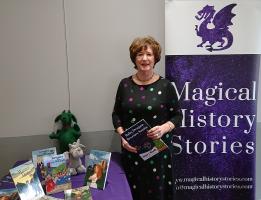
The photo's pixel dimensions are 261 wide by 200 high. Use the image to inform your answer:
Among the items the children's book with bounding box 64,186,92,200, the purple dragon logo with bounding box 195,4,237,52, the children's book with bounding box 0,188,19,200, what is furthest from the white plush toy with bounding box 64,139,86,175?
the purple dragon logo with bounding box 195,4,237,52

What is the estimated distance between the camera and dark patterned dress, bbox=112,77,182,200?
71.6 inches

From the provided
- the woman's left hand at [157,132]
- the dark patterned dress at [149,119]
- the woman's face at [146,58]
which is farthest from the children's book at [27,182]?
the woman's face at [146,58]

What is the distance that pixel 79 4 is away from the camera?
6.68 feet

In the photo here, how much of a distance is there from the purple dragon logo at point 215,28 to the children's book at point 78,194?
3.96ft

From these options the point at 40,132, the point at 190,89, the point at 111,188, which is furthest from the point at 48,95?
the point at 190,89

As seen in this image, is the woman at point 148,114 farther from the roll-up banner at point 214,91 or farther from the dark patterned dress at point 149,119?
the roll-up banner at point 214,91

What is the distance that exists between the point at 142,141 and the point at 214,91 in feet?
2.18

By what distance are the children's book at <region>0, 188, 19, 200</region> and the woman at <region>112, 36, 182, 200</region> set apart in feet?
2.17

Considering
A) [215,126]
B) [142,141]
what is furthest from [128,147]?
[215,126]

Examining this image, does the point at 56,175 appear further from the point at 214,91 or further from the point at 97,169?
the point at 214,91

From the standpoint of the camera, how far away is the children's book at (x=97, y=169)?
1.68m

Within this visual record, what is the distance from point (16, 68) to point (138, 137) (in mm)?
976

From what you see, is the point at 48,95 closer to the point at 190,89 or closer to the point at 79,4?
the point at 79,4

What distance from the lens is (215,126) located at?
214 cm
